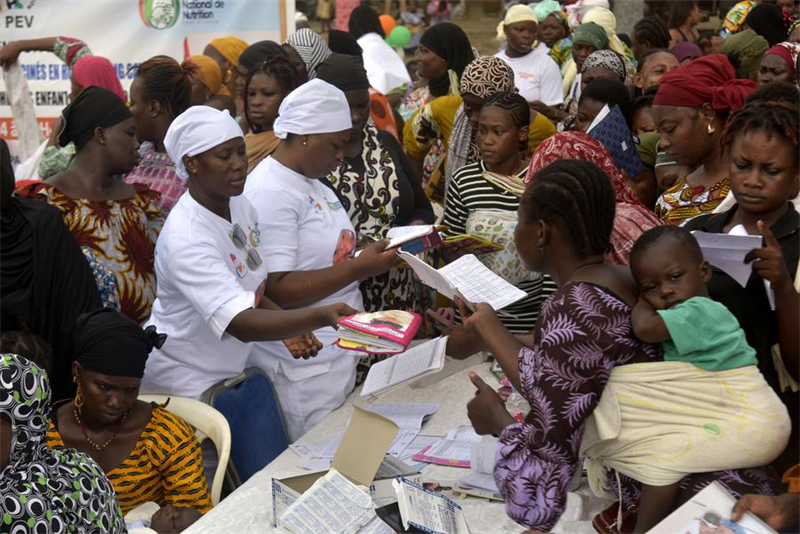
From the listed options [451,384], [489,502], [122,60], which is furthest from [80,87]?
[489,502]

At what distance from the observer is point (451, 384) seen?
13.2 ft

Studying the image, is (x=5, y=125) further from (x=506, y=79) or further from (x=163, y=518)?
(x=163, y=518)

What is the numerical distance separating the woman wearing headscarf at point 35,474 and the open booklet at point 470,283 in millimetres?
1192

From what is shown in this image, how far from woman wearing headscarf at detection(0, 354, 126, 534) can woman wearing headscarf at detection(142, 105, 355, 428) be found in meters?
0.92

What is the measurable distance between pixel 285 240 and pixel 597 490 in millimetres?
1649

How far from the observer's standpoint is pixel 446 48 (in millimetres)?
6629

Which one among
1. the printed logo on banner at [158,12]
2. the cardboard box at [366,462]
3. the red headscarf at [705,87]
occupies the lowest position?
the cardboard box at [366,462]

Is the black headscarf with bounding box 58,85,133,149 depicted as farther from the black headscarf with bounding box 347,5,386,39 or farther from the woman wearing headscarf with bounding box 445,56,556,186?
the black headscarf with bounding box 347,5,386,39

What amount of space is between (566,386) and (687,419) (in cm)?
31

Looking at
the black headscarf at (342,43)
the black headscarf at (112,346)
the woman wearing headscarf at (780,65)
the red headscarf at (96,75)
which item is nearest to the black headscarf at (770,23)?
the woman wearing headscarf at (780,65)

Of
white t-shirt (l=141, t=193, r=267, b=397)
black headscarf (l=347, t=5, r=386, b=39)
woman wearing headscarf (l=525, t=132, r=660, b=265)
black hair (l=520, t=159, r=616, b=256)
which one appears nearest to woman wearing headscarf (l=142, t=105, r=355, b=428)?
white t-shirt (l=141, t=193, r=267, b=397)

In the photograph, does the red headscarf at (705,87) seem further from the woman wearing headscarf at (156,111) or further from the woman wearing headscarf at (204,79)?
the woman wearing headscarf at (204,79)

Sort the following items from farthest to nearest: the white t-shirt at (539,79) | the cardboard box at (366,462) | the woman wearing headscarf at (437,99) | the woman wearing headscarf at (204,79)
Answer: the white t-shirt at (539,79), the woman wearing headscarf at (204,79), the woman wearing headscarf at (437,99), the cardboard box at (366,462)

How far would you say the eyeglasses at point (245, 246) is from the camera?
3541 mm
